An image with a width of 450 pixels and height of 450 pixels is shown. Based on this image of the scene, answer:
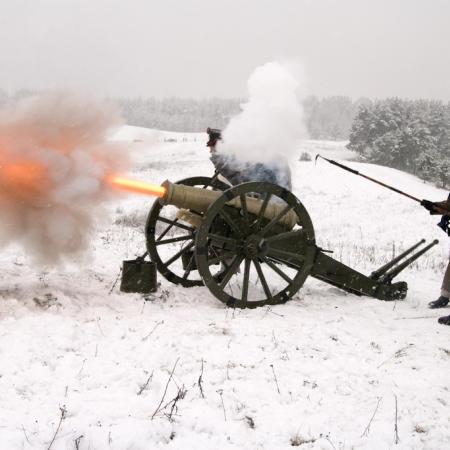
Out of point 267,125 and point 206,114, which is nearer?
point 267,125

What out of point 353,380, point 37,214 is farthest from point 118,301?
point 353,380

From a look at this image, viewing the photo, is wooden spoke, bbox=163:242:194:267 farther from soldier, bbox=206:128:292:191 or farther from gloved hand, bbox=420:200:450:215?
gloved hand, bbox=420:200:450:215

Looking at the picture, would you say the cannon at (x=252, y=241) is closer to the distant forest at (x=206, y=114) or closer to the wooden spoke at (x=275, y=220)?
the wooden spoke at (x=275, y=220)

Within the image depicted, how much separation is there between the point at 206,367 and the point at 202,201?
203 centimetres

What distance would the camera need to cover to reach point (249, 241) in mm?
5242

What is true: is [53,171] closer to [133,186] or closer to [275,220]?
[133,186]

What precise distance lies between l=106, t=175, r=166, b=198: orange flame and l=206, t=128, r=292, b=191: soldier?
1411 millimetres

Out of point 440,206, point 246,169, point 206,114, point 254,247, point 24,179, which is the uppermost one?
point 206,114

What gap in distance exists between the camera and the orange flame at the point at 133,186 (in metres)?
4.88

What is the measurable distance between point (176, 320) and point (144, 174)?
2141 centimetres

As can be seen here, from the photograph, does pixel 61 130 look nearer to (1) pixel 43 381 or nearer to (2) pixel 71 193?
(2) pixel 71 193

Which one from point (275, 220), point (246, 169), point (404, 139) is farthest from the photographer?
point (404, 139)

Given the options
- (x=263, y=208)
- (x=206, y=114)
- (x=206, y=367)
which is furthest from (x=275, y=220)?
(x=206, y=114)

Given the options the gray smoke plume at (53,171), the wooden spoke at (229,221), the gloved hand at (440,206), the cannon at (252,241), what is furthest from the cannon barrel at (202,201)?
the gloved hand at (440,206)
